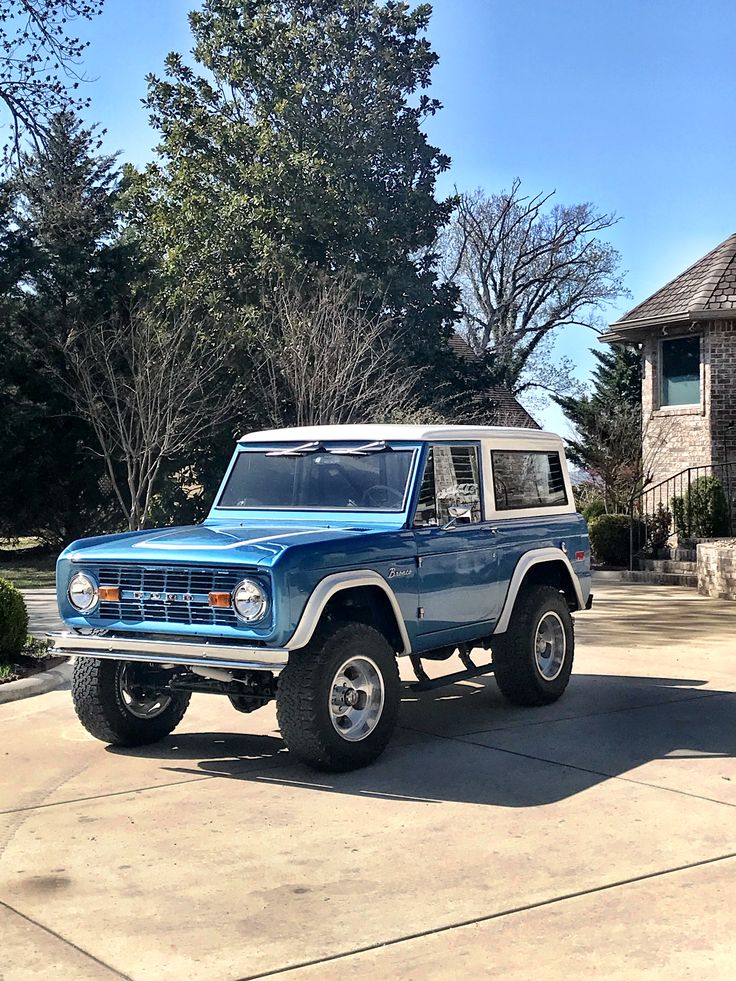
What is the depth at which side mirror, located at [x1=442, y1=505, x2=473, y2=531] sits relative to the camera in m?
8.18

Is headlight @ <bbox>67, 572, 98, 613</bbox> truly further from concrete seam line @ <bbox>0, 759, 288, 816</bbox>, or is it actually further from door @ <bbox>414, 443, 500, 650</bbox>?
door @ <bbox>414, 443, 500, 650</bbox>

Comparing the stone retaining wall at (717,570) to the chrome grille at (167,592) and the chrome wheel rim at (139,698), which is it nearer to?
the chrome wheel rim at (139,698)

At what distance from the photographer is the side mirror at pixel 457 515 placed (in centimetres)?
818

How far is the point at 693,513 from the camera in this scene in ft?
79.3

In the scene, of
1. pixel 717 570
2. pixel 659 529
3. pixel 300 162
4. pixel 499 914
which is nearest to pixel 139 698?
pixel 499 914

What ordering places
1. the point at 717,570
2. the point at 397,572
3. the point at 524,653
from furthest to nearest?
the point at 717,570, the point at 524,653, the point at 397,572

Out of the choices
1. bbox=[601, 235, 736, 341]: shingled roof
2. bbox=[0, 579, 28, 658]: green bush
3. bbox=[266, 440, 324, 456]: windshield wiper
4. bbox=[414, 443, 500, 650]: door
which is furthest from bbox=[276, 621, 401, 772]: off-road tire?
bbox=[601, 235, 736, 341]: shingled roof

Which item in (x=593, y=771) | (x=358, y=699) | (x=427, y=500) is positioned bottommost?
(x=593, y=771)

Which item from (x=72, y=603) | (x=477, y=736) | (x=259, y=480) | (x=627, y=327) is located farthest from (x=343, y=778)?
(x=627, y=327)

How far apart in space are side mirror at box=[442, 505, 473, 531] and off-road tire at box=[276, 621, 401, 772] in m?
1.11

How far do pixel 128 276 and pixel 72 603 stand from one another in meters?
21.7

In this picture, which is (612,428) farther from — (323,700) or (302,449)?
(323,700)

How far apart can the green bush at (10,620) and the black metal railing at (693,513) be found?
1470 centimetres

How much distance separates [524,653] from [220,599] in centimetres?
283
